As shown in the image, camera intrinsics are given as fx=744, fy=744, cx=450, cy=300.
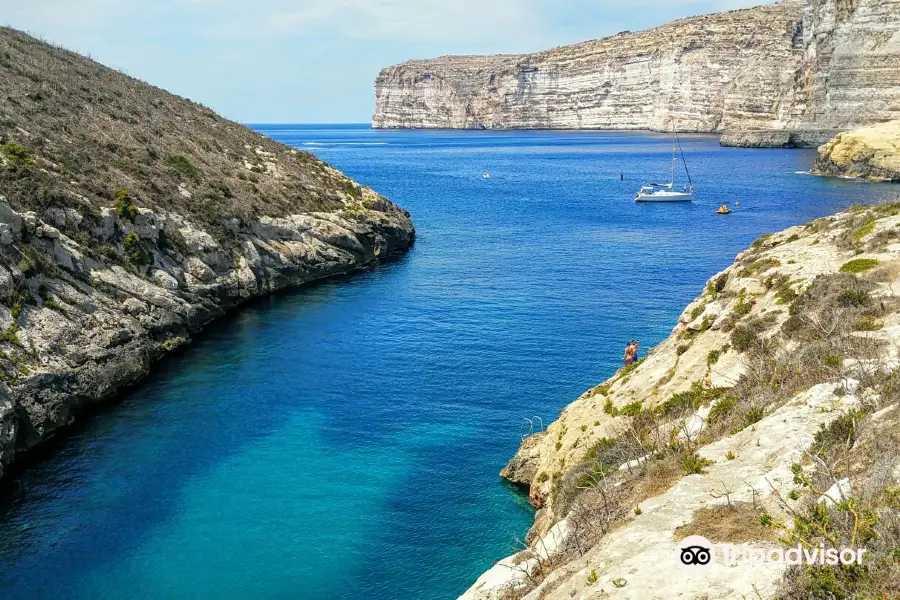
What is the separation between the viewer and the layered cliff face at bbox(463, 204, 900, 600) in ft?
35.2

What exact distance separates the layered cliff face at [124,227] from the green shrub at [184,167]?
15 centimetres

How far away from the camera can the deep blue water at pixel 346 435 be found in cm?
2239

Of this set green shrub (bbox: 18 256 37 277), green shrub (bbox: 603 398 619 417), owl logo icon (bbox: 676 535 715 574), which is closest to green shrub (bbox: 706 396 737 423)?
green shrub (bbox: 603 398 619 417)

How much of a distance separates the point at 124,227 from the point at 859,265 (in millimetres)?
Answer: 38286

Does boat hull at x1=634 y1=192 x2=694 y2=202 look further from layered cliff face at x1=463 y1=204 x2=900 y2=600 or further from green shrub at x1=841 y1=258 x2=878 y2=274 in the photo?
green shrub at x1=841 y1=258 x2=878 y2=274

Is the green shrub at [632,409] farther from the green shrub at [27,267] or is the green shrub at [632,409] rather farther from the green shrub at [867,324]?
the green shrub at [27,267]

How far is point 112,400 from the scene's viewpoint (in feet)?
114

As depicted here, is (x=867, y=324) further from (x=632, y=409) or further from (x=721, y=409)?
(x=632, y=409)

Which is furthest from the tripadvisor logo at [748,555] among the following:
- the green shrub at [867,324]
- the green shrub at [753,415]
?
the green shrub at [867,324]

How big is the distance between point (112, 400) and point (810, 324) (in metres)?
29.6

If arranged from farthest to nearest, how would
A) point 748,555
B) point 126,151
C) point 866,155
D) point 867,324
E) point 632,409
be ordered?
point 866,155 → point 126,151 → point 632,409 → point 867,324 → point 748,555

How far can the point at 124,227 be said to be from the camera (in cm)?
4397

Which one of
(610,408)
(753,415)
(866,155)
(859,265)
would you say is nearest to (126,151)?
(610,408)

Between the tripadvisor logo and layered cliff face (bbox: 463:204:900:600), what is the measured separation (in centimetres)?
12
